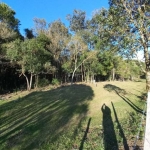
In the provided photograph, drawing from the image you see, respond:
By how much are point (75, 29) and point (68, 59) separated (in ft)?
43.7

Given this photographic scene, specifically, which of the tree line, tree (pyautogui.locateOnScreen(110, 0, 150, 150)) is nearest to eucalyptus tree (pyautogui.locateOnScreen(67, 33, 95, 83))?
the tree line

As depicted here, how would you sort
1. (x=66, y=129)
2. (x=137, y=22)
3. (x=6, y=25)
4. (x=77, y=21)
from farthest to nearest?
(x=77, y=21) < (x=6, y=25) < (x=137, y=22) < (x=66, y=129)

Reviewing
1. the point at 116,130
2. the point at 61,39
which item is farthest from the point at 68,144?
the point at 61,39

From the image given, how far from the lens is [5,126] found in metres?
8.92

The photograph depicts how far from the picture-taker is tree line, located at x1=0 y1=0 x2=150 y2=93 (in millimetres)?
11836

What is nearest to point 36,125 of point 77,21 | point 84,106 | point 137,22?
point 84,106

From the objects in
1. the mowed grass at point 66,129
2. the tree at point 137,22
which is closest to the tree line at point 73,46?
the tree at point 137,22

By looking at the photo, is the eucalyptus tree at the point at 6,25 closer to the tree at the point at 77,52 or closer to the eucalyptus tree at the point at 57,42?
the eucalyptus tree at the point at 57,42

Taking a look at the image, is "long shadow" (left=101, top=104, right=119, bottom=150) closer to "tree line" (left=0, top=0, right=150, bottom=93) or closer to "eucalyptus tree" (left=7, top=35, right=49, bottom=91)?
"tree line" (left=0, top=0, right=150, bottom=93)

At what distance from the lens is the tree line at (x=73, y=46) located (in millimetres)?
11836

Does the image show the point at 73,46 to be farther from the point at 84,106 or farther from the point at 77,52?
the point at 84,106

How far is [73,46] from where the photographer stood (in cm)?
3378

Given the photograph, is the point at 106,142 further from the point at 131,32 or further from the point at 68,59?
the point at 68,59

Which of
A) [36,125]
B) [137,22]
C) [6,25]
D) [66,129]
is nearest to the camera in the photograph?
[66,129]
